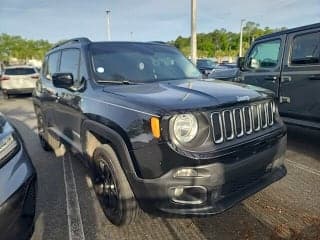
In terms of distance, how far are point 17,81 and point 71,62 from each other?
1312 cm

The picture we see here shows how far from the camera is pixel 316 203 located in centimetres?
364

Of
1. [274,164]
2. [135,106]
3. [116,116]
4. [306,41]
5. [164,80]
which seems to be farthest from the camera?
[306,41]

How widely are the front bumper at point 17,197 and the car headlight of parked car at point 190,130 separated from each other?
4.20ft

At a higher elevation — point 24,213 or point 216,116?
point 216,116

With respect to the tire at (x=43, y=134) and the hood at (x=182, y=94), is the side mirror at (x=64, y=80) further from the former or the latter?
the tire at (x=43, y=134)

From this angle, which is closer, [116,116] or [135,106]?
[135,106]

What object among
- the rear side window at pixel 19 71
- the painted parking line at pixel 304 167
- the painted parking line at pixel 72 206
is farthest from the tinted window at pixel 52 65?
the rear side window at pixel 19 71

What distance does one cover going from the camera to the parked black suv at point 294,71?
519cm

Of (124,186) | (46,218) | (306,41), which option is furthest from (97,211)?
(306,41)

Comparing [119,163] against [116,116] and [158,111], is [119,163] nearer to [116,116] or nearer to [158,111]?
[116,116]

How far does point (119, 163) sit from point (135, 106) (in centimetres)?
60

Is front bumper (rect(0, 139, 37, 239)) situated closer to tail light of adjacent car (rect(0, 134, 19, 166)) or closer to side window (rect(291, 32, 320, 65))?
tail light of adjacent car (rect(0, 134, 19, 166))

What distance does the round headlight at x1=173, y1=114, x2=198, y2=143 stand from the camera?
264 cm

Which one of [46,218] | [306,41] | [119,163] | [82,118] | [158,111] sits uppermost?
[306,41]
